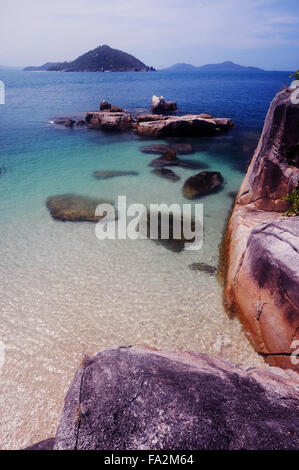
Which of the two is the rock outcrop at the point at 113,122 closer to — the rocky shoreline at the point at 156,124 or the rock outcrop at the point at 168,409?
the rocky shoreline at the point at 156,124

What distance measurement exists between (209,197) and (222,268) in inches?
280

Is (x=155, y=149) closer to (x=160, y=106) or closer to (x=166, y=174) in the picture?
(x=166, y=174)

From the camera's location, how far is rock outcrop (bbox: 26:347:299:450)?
307 centimetres

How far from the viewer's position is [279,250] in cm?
658

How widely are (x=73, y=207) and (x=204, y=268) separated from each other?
8468mm

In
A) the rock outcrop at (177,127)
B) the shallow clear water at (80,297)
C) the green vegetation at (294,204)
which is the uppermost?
the rock outcrop at (177,127)

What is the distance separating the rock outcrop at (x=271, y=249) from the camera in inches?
244

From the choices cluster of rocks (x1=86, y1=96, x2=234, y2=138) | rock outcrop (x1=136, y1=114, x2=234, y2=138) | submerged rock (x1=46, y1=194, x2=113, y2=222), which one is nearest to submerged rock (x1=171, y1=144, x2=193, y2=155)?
rock outcrop (x1=136, y1=114, x2=234, y2=138)

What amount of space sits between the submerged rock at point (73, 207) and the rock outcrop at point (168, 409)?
10139 mm

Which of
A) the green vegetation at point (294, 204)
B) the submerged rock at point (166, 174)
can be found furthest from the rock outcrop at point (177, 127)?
the green vegetation at point (294, 204)

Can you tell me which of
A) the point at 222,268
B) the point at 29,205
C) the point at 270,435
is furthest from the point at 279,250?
the point at 29,205

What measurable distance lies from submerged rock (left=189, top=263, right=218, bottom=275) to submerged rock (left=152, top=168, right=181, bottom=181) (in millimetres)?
9798

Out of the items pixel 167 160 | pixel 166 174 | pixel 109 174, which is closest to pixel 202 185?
pixel 166 174
